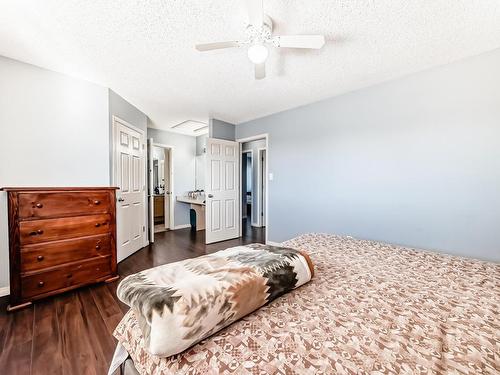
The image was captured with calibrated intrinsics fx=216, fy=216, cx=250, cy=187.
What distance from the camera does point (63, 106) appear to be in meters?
2.46

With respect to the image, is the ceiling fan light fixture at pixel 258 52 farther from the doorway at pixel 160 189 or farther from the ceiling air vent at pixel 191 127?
the doorway at pixel 160 189

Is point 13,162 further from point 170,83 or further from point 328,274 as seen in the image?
point 328,274

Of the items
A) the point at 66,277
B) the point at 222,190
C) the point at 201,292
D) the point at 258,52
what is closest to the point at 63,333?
the point at 66,277

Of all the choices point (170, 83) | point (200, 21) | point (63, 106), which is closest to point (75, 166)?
point (63, 106)

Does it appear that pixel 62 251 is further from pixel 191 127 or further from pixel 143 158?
pixel 191 127

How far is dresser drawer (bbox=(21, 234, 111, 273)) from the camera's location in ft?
6.39

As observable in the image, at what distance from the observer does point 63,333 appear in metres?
1.63

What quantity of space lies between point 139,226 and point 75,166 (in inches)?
58.7

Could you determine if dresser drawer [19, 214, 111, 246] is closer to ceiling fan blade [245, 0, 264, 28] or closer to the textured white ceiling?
the textured white ceiling

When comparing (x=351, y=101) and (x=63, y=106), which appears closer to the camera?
(x=63, y=106)

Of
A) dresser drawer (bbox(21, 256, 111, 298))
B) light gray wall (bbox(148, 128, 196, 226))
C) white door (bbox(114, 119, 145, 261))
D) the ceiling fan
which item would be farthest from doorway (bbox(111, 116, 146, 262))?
the ceiling fan

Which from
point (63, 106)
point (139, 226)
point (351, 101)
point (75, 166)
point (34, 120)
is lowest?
point (139, 226)

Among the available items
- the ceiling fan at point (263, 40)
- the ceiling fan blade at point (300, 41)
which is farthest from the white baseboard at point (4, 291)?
the ceiling fan blade at point (300, 41)

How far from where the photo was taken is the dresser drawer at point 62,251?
1.95 m
